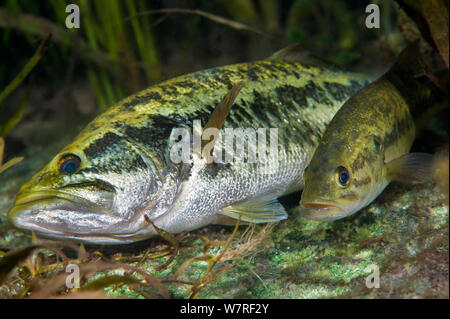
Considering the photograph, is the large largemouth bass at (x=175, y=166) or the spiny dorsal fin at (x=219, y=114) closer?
the large largemouth bass at (x=175, y=166)

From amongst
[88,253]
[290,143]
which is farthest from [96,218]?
[290,143]

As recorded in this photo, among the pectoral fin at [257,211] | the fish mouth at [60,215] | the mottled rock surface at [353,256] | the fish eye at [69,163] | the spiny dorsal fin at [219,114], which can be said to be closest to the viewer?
the mottled rock surface at [353,256]

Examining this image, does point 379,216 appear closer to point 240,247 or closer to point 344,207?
point 344,207

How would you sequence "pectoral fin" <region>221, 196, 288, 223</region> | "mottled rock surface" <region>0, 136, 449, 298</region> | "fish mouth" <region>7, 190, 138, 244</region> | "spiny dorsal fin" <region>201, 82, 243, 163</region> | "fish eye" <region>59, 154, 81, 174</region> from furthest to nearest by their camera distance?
"pectoral fin" <region>221, 196, 288, 223</region>, "spiny dorsal fin" <region>201, 82, 243, 163</region>, "fish eye" <region>59, 154, 81, 174</region>, "fish mouth" <region>7, 190, 138, 244</region>, "mottled rock surface" <region>0, 136, 449, 298</region>

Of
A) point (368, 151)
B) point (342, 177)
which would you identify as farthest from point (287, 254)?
point (368, 151)

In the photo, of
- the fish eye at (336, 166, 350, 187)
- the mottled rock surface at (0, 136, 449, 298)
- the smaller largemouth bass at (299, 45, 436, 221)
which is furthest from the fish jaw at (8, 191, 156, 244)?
the fish eye at (336, 166, 350, 187)

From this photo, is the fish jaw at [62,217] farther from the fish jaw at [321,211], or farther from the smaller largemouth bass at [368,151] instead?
the smaller largemouth bass at [368,151]

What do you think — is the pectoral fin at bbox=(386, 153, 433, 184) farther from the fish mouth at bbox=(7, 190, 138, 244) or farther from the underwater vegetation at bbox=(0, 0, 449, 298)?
the fish mouth at bbox=(7, 190, 138, 244)

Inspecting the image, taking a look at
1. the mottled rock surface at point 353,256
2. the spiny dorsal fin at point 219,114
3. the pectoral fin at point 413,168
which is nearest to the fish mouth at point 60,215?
the mottled rock surface at point 353,256
